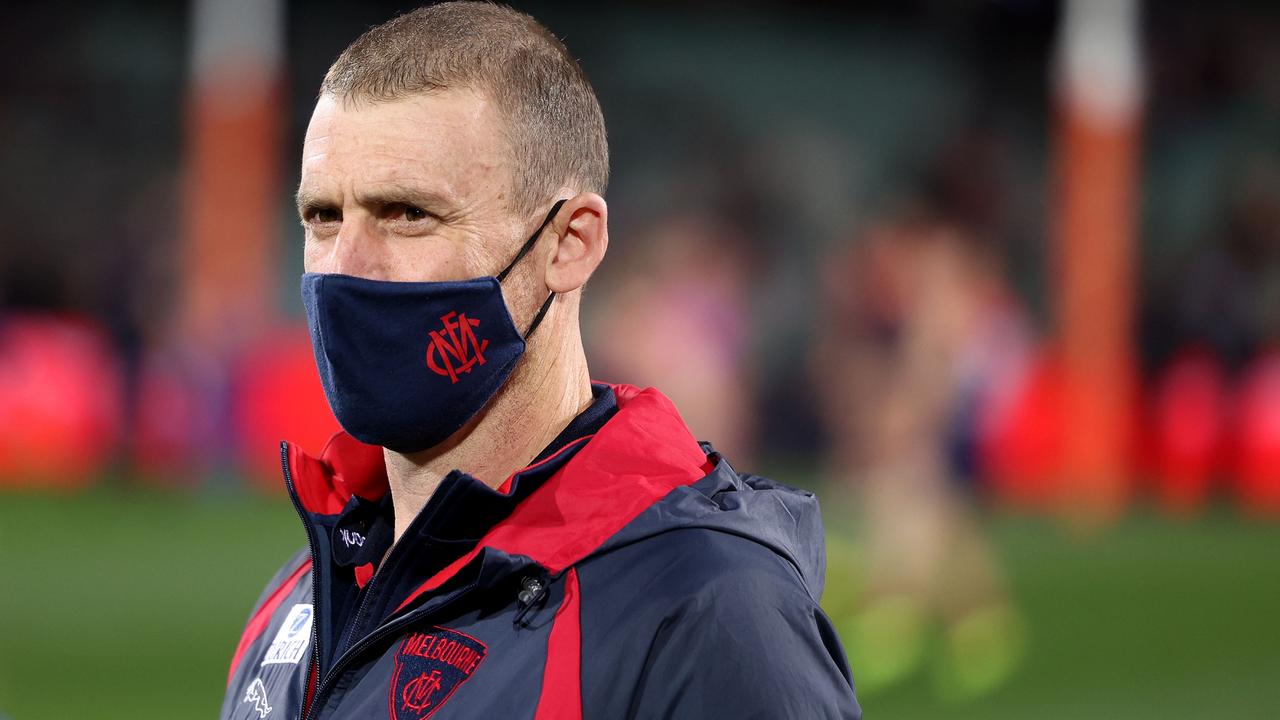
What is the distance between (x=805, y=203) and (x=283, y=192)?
6690mm

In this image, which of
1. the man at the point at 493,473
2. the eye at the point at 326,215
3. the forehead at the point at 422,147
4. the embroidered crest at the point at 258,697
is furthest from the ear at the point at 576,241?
the embroidered crest at the point at 258,697

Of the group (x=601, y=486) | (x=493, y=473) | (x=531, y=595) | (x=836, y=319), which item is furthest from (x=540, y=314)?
(x=836, y=319)

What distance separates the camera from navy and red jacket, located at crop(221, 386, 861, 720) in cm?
180

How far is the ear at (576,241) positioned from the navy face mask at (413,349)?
1.0 inches

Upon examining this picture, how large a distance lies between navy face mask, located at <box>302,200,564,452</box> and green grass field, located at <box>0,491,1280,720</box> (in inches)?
213

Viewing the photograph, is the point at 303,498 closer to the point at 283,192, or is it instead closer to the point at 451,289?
the point at 451,289

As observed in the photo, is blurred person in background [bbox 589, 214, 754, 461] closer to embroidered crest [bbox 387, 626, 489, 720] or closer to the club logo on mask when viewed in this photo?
the club logo on mask

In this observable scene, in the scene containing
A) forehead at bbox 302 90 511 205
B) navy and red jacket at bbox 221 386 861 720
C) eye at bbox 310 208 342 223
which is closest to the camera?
navy and red jacket at bbox 221 386 861 720

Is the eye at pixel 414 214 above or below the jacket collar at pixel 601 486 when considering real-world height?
above

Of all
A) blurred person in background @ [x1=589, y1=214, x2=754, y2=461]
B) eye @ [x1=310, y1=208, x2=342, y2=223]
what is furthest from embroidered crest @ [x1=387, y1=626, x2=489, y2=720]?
blurred person in background @ [x1=589, y1=214, x2=754, y2=461]

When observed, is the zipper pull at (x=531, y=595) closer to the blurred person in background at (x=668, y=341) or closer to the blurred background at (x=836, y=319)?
the blurred background at (x=836, y=319)

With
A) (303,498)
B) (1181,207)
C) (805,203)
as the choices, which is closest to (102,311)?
(805,203)

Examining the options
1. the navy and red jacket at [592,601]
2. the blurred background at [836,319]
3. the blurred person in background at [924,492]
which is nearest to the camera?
the navy and red jacket at [592,601]

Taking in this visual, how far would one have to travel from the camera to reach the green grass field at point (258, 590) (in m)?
7.71
